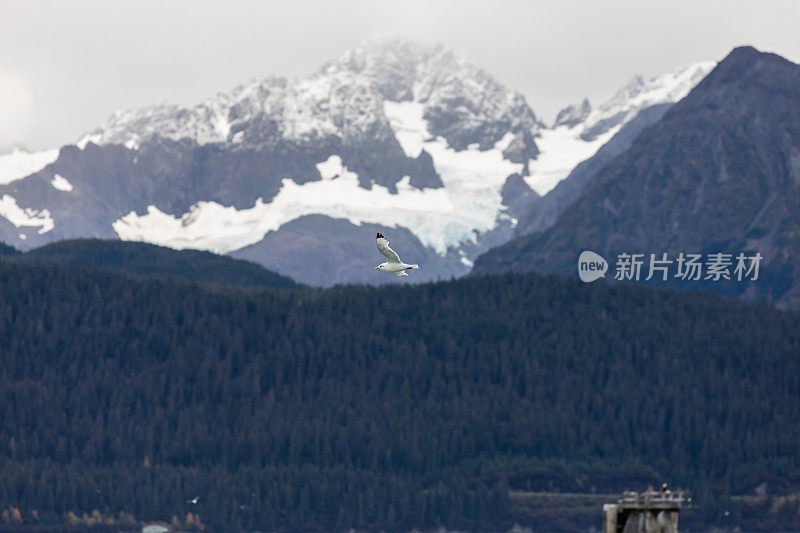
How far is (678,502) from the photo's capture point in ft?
322

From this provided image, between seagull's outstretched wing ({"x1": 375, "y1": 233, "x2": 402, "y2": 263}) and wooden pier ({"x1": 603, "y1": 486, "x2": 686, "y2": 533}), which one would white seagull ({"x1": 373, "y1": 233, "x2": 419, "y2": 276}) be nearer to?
seagull's outstretched wing ({"x1": 375, "y1": 233, "x2": 402, "y2": 263})

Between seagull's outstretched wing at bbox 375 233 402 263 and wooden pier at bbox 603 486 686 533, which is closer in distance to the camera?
wooden pier at bbox 603 486 686 533

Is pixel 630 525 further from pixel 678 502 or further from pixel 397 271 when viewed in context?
pixel 397 271

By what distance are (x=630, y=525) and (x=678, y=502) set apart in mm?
3186

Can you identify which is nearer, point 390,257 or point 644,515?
point 644,515

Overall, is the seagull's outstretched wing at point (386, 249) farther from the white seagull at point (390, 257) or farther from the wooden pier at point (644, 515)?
the wooden pier at point (644, 515)

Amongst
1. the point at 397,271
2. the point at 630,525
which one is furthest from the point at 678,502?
the point at 397,271

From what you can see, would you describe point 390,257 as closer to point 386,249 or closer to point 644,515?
point 386,249

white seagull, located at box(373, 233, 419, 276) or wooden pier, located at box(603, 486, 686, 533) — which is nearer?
wooden pier, located at box(603, 486, 686, 533)

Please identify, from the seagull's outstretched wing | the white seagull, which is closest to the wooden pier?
the white seagull

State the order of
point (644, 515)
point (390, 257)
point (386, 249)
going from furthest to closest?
point (390, 257) < point (386, 249) < point (644, 515)

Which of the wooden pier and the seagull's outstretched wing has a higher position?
the seagull's outstretched wing

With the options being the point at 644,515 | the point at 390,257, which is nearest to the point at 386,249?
the point at 390,257

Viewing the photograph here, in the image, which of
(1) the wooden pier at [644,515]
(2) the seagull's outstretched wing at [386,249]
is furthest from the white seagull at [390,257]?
(1) the wooden pier at [644,515]
